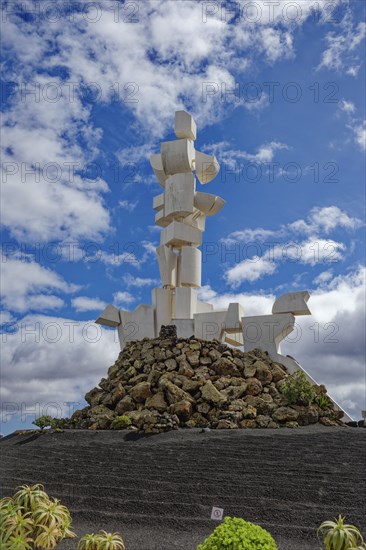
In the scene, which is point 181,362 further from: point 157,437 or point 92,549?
point 92,549

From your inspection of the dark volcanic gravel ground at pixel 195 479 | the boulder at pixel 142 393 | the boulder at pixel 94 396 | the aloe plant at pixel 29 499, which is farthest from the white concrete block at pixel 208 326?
the aloe plant at pixel 29 499

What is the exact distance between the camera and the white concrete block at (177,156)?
76.2 feet

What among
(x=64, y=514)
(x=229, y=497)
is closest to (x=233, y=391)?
(x=229, y=497)

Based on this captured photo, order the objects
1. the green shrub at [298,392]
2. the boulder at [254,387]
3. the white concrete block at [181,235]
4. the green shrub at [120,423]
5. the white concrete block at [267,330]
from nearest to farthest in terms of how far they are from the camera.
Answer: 1. the green shrub at [120,423]
2. the green shrub at [298,392]
3. the boulder at [254,387]
4. the white concrete block at [267,330]
5. the white concrete block at [181,235]

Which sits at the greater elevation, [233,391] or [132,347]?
[132,347]

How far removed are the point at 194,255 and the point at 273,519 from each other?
46.8 feet

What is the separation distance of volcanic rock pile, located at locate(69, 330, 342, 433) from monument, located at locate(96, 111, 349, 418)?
78 centimetres

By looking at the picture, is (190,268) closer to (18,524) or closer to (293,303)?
(293,303)

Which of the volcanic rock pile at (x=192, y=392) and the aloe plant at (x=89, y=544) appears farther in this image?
the volcanic rock pile at (x=192, y=392)

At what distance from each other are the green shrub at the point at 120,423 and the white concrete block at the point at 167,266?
706cm

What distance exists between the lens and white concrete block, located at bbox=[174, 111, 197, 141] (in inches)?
934

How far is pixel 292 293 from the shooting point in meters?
20.9

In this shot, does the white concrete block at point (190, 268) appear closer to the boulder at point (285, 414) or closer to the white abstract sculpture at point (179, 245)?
the white abstract sculpture at point (179, 245)

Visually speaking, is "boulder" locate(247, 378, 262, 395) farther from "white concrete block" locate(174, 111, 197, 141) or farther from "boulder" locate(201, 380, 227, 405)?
"white concrete block" locate(174, 111, 197, 141)
